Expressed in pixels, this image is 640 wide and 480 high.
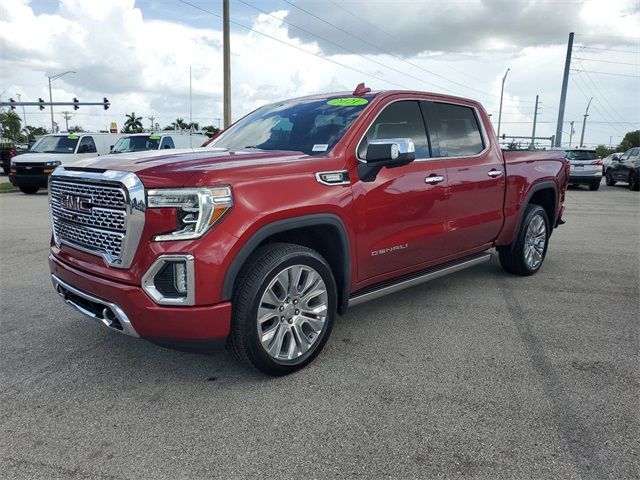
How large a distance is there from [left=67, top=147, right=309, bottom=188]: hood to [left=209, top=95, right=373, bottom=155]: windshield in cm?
27

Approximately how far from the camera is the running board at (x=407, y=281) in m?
3.84

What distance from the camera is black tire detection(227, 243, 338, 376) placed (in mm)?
3027

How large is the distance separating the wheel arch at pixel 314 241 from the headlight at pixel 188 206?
28cm

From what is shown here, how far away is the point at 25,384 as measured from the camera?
327 centimetres

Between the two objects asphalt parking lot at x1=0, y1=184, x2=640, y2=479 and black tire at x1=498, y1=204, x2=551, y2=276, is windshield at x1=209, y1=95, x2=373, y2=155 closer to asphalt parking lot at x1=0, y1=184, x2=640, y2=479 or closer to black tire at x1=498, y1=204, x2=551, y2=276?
asphalt parking lot at x1=0, y1=184, x2=640, y2=479

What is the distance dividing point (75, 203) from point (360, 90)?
2385 millimetres

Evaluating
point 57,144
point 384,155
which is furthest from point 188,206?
point 57,144

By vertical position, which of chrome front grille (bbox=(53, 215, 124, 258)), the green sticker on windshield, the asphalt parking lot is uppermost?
the green sticker on windshield

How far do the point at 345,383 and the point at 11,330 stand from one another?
9.31 ft

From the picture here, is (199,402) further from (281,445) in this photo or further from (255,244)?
(255,244)

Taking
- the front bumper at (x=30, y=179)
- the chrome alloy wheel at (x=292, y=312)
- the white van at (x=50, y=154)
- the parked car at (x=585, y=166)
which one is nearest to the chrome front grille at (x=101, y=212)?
the chrome alloy wheel at (x=292, y=312)

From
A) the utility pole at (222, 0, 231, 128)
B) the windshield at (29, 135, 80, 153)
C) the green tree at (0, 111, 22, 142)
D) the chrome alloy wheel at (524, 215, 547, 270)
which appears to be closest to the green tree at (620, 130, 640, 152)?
the utility pole at (222, 0, 231, 128)

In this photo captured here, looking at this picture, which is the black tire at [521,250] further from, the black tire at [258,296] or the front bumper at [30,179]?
the front bumper at [30,179]

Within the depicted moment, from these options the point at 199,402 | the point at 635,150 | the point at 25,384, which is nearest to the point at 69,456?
the point at 199,402
